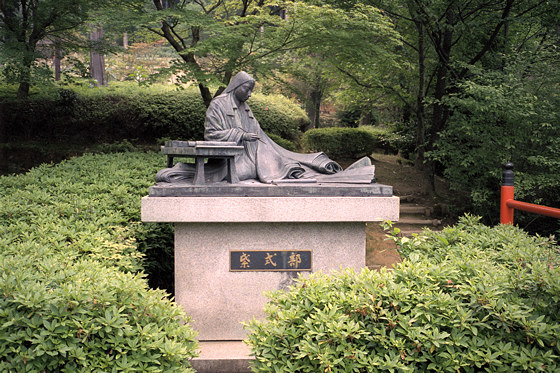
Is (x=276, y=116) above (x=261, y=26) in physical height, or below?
below

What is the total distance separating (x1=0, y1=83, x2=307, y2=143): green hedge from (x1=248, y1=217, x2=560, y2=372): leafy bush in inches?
372

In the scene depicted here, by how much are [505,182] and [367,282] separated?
130 inches

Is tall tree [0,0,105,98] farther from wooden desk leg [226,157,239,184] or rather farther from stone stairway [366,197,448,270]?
stone stairway [366,197,448,270]

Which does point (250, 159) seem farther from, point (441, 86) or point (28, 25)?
point (28, 25)

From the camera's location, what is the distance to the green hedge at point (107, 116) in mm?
Answer: 11148

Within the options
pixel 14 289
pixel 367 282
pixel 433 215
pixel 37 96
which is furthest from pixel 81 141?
pixel 367 282

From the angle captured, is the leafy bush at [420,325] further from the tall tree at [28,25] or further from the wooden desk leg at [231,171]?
the tall tree at [28,25]

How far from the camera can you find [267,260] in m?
4.03

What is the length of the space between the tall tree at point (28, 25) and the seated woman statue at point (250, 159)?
528 cm

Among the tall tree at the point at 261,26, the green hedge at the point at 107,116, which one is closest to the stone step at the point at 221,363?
the tall tree at the point at 261,26

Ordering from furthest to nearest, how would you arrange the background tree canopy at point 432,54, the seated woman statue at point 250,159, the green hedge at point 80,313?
the background tree canopy at point 432,54 < the seated woman statue at point 250,159 < the green hedge at point 80,313

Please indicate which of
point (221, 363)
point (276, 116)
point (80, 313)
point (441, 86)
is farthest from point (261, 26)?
point (80, 313)

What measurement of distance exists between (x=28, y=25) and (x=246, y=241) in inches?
333

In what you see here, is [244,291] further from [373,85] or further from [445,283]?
[373,85]
